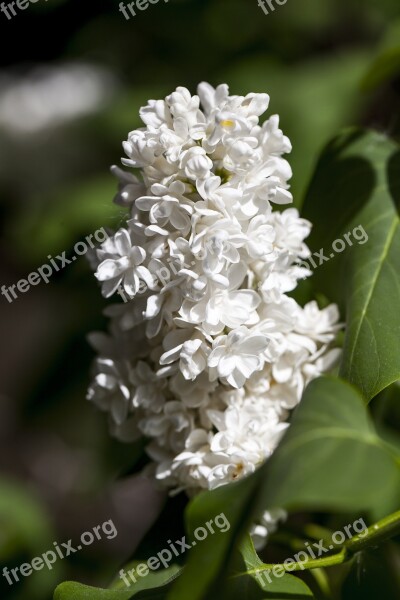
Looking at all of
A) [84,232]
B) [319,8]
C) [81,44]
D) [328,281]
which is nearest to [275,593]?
[328,281]

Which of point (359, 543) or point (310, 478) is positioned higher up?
point (310, 478)

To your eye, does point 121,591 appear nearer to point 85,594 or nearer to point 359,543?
point 85,594

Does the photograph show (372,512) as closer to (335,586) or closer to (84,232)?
(335,586)

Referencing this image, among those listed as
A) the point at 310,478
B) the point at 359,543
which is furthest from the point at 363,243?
the point at 310,478

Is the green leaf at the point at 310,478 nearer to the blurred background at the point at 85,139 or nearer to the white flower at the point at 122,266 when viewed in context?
the white flower at the point at 122,266

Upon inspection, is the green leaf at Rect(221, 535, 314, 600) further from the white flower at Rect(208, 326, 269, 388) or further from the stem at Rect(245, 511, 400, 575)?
the white flower at Rect(208, 326, 269, 388)

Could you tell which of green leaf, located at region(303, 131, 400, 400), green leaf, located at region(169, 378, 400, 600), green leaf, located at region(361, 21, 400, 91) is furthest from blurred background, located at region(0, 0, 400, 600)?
green leaf, located at region(169, 378, 400, 600)

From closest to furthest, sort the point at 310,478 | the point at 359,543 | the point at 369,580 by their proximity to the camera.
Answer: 1. the point at 310,478
2. the point at 359,543
3. the point at 369,580
